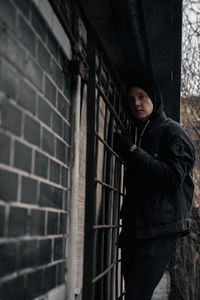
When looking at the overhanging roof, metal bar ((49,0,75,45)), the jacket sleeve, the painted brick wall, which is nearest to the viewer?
the painted brick wall

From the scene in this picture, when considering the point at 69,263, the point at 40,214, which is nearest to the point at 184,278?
the point at 69,263

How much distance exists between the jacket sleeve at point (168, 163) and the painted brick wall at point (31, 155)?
20.9 inches

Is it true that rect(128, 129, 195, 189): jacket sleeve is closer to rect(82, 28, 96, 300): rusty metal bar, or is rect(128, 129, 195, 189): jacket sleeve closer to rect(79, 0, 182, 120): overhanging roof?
rect(82, 28, 96, 300): rusty metal bar

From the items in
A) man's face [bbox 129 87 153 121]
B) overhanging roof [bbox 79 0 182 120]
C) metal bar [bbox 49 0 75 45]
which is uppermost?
overhanging roof [bbox 79 0 182 120]

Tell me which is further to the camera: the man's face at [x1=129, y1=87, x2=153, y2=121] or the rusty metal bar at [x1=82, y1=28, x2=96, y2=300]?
the man's face at [x1=129, y1=87, x2=153, y2=121]

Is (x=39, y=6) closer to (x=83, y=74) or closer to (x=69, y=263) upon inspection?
(x=83, y=74)

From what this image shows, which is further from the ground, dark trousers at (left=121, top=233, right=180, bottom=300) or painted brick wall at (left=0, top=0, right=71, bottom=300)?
painted brick wall at (left=0, top=0, right=71, bottom=300)

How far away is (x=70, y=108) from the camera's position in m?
2.45

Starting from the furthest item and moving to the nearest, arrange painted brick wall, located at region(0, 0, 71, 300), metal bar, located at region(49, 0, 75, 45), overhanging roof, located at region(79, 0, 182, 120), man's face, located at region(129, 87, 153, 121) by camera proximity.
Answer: man's face, located at region(129, 87, 153, 121) < overhanging roof, located at region(79, 0, 182, 120) < metal bar, located at region(49, 0, 75, 45) < painted brick wall, located at region(0, 0, 71, 300)

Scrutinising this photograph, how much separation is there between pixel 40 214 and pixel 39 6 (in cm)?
85

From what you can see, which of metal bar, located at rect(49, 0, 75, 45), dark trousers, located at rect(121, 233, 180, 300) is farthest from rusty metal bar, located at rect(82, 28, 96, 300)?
dark trousers, located at rect(121, 233, 180, 300)

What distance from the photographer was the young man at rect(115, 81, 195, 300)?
2.62 metres

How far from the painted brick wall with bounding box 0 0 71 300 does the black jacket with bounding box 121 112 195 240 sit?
0.56m

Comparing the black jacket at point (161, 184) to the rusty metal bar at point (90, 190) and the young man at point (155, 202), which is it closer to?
the young man at point (155, 202)
